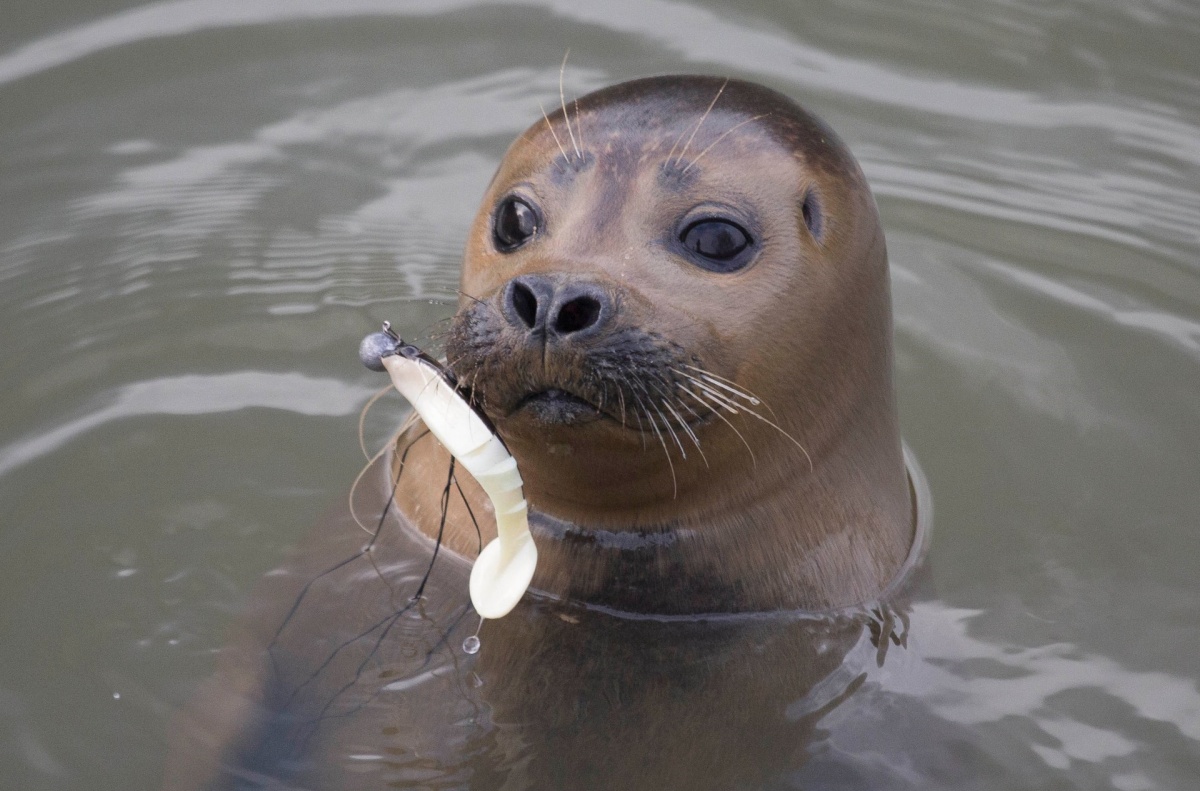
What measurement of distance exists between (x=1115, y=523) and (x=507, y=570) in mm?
2519

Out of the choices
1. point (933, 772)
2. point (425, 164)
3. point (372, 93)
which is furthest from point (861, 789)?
point (372, 93)

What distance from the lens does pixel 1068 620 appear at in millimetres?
5164

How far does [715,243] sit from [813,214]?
0.37m

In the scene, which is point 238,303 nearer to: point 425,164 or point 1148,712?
point 425,164

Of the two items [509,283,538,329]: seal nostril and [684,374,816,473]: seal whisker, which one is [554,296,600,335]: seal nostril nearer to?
[509,283,538,329]: seal nostril

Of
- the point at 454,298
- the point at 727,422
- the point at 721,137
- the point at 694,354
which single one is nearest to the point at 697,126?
the point at 721,137

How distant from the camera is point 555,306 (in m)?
3.84

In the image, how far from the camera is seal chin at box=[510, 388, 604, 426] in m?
3.97

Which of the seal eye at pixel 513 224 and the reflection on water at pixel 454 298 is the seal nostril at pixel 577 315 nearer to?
the seal eye at pixel 513 224

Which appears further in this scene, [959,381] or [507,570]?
[959,381]

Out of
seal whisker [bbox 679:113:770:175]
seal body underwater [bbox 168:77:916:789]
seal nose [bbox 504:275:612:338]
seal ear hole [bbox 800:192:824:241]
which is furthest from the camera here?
seal ear hole [bbox 800:192:824:241]

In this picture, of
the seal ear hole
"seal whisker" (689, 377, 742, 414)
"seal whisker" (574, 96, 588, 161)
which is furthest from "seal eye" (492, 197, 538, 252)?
the seal ear hole

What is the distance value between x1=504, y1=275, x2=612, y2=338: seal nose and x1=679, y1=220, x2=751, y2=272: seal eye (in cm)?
46

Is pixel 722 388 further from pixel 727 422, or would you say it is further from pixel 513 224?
pixel 513 224
